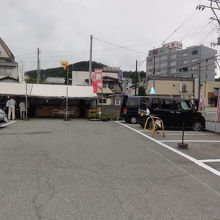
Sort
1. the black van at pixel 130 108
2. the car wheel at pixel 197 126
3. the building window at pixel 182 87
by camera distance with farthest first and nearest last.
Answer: the building window at pixel 182 87
the black van at pixel 130 108
the car wheel at pixel 197 126

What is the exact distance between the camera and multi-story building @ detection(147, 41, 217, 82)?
7300 centimetres

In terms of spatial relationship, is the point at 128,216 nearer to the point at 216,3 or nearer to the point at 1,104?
the point at 216,3

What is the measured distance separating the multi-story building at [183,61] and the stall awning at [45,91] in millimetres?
51159

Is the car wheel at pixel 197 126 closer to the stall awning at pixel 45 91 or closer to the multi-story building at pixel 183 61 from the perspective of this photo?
the stall awning at pixel 45 91

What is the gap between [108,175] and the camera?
500cm

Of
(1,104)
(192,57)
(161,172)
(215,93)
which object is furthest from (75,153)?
(192,57)

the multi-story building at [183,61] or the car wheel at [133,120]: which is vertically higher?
the multi-story building at [183,61]

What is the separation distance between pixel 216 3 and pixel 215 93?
124 feet

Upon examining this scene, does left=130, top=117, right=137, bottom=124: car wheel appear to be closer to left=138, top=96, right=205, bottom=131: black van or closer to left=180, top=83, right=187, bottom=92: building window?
left=138, top=96, right=205, bottom=131: black van

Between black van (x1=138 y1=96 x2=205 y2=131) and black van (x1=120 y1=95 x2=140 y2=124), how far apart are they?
234 centimetres

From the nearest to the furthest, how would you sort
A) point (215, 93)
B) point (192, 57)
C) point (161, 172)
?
point (161, 172) → point (215, 93) → point (192, 57)

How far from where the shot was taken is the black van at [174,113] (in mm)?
13500

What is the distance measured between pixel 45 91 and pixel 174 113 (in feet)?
38.2

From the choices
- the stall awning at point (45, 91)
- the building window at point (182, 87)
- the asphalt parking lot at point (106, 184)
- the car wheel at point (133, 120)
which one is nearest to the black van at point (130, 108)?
the car wheel at point (133, 120)
